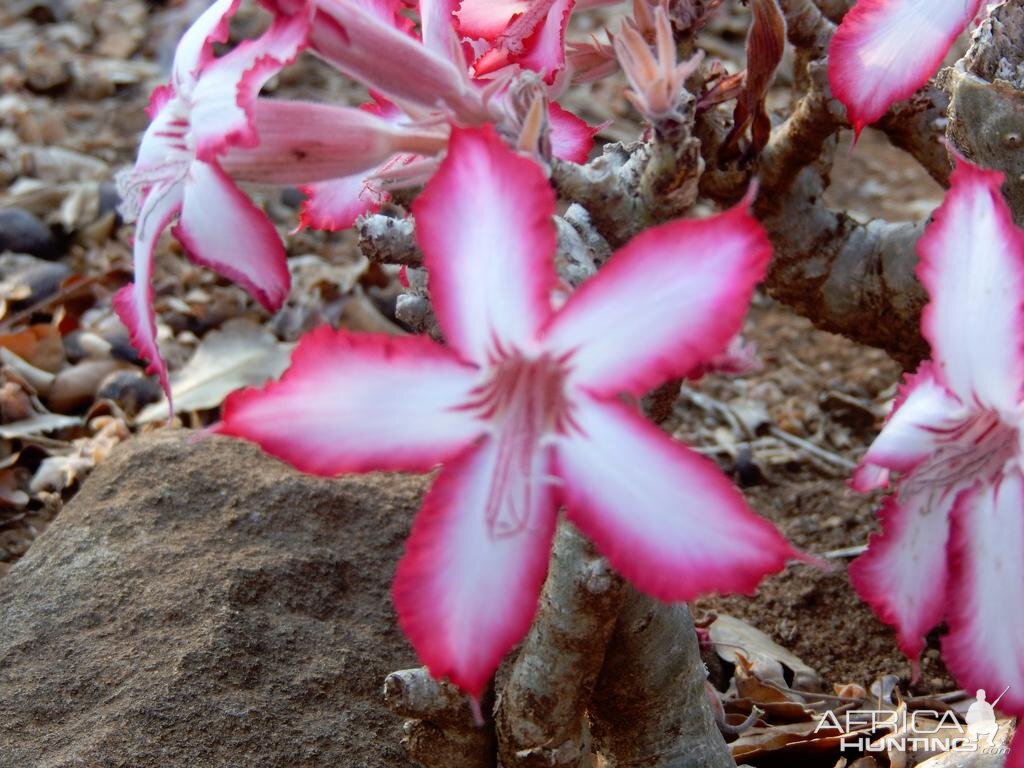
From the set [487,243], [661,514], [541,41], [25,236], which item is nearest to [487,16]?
[541,41]

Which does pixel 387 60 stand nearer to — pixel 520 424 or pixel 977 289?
pixel 520 424

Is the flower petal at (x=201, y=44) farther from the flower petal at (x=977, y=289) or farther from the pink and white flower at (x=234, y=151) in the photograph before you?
the flower petal at (x=977, y=289)

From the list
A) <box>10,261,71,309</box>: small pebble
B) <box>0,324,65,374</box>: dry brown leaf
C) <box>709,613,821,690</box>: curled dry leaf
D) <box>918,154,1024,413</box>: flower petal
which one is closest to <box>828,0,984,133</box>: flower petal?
<box>918,154,1024,413</box>: flower petal

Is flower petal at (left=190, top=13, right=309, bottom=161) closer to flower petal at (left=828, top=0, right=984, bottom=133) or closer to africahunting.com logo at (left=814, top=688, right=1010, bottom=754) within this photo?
flower petal at (left=828, top=0, right=984, bottom=133)

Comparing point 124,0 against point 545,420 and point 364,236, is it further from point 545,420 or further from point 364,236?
point 545,420

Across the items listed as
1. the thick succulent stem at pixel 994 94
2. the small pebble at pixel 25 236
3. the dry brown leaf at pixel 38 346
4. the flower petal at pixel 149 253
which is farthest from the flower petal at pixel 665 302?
the small pebble at pixel 25 236
